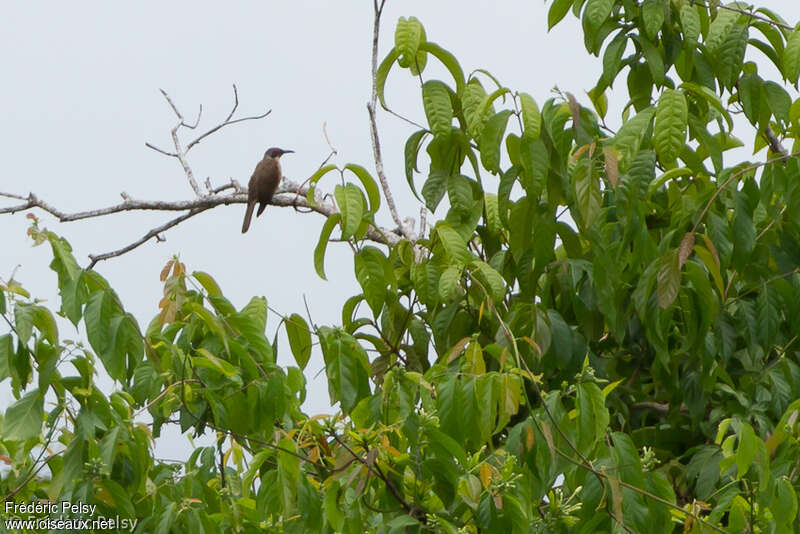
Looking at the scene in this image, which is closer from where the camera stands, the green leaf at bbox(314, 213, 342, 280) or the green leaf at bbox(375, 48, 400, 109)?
the green leaf at bbox(314, 213, 342, 280)

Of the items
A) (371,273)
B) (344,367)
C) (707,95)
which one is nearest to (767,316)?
(707,95)

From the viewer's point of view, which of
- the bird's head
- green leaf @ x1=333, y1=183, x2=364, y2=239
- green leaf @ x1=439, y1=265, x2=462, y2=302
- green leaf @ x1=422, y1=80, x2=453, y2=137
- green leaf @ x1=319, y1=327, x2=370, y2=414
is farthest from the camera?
the bird's head

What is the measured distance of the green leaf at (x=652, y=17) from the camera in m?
3.14

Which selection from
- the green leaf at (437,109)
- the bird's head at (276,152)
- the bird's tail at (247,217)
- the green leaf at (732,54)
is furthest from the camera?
the bird's head at (276,152)

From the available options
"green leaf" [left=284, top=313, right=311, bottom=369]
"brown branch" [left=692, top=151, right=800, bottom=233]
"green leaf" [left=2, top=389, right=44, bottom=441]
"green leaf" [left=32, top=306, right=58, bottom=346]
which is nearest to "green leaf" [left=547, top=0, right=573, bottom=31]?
"brown branch" [left=692, top=151, right=800, bottom=233]

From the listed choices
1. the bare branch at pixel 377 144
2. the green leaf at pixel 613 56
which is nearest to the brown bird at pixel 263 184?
the bare branch at pixel 377 144

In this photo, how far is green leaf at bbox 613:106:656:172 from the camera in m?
2.74

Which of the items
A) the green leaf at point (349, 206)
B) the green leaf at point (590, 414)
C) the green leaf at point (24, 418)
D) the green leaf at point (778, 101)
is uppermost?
the green leaf at point (778, 101)

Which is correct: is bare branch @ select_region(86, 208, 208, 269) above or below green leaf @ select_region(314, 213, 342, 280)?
above

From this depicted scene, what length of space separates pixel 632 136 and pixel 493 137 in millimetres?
349

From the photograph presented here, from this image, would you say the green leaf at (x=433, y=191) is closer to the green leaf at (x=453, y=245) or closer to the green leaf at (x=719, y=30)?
the green leaf at (x=453, y=245)

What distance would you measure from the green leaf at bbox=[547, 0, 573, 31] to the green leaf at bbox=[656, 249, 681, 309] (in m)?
1.05

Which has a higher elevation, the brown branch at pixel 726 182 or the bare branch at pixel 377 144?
the bare branch at pixel 377 144

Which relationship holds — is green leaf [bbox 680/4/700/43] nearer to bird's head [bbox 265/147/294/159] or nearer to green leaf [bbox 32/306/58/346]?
green leaf [bbox 32/306/58/346]
